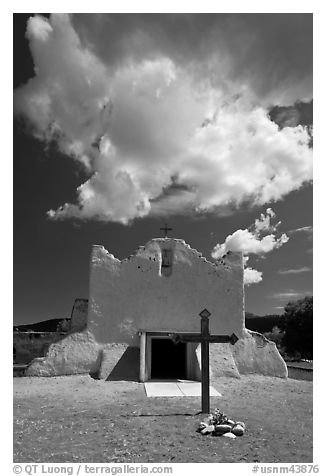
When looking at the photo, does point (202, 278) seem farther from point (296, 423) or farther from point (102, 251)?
point (296, 423)

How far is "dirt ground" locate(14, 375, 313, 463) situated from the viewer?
5.96 m

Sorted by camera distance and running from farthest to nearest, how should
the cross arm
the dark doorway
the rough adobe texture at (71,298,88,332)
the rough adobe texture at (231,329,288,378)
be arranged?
1. the dark doorway
2. the rough adobe texture at (71,298,88,332)
3. the rough adobe texture at (231,329,288,378)
4. the cross arm

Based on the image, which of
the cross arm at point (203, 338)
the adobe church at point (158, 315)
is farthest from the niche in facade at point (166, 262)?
the cross arm at point (203, 338)

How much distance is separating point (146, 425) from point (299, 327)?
23128mm

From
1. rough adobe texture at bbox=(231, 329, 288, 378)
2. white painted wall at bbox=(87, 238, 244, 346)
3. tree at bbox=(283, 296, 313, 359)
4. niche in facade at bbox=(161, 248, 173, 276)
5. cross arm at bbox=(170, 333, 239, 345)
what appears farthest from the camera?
tree at bbox=(283, 296, 313, 359)

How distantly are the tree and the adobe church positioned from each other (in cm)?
1310

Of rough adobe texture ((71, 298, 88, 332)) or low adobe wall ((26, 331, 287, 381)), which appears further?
rough adobe texture ((71, 298, 88, 332))

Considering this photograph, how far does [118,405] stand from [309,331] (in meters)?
21.4

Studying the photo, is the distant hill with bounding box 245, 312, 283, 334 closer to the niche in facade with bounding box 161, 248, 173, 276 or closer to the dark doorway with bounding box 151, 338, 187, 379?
the dark doorway with bounding box 151, 338, 187, 379

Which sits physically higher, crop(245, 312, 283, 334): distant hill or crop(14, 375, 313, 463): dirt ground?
crop(14, 375, 313, 463): dirt ground

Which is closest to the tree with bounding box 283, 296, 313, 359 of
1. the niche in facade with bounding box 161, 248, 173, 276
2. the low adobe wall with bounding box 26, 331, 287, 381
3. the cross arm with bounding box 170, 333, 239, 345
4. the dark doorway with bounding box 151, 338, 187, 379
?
the low adobe wall with bounding box 26, 331, 287, 381

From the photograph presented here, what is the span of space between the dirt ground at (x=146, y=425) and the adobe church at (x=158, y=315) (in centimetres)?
183

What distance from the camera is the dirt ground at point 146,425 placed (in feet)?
19.5

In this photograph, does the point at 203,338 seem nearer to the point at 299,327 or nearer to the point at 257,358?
the point at 257,358
